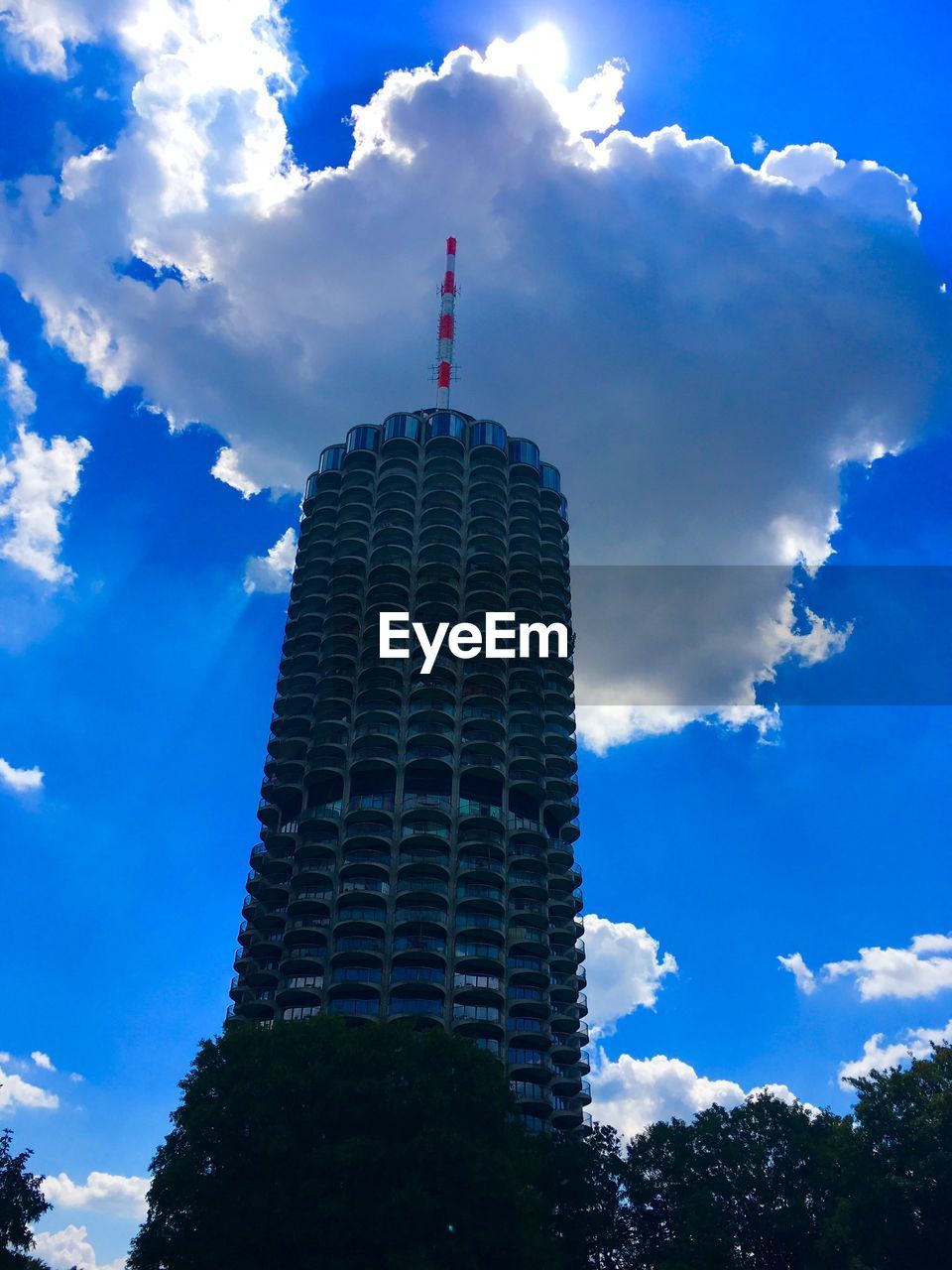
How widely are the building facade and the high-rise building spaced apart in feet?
0.73

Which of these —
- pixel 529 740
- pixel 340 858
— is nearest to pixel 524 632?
pixel 529 740

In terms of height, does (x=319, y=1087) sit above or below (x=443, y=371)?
below

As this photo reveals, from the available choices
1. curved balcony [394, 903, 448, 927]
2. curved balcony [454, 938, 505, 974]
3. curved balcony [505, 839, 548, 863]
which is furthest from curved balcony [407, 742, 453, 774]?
curved balcony [454, 938, 505, 974]

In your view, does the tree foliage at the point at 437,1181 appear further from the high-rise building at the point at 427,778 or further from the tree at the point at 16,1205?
the high-rise building at the point at 427,778

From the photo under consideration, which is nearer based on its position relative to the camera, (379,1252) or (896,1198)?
(379,1252)

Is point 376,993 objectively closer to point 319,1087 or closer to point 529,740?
point 529,740

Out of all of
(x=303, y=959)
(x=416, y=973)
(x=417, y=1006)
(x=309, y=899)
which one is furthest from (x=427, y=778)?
(x=417, y=1006)

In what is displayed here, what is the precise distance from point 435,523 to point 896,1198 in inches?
3212

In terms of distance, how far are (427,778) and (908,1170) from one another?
57.1 m

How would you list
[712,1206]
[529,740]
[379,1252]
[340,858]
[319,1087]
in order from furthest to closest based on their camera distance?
[529,740], [340,858], [712,1206], [319,1087], [379,1252]

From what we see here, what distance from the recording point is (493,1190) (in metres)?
49.5

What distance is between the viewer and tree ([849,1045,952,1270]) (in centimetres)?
5572

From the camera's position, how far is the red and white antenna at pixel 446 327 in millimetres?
128875

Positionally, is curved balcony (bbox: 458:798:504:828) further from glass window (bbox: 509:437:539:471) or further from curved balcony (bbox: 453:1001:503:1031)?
glass window (bbox: 509:437:539:471)
